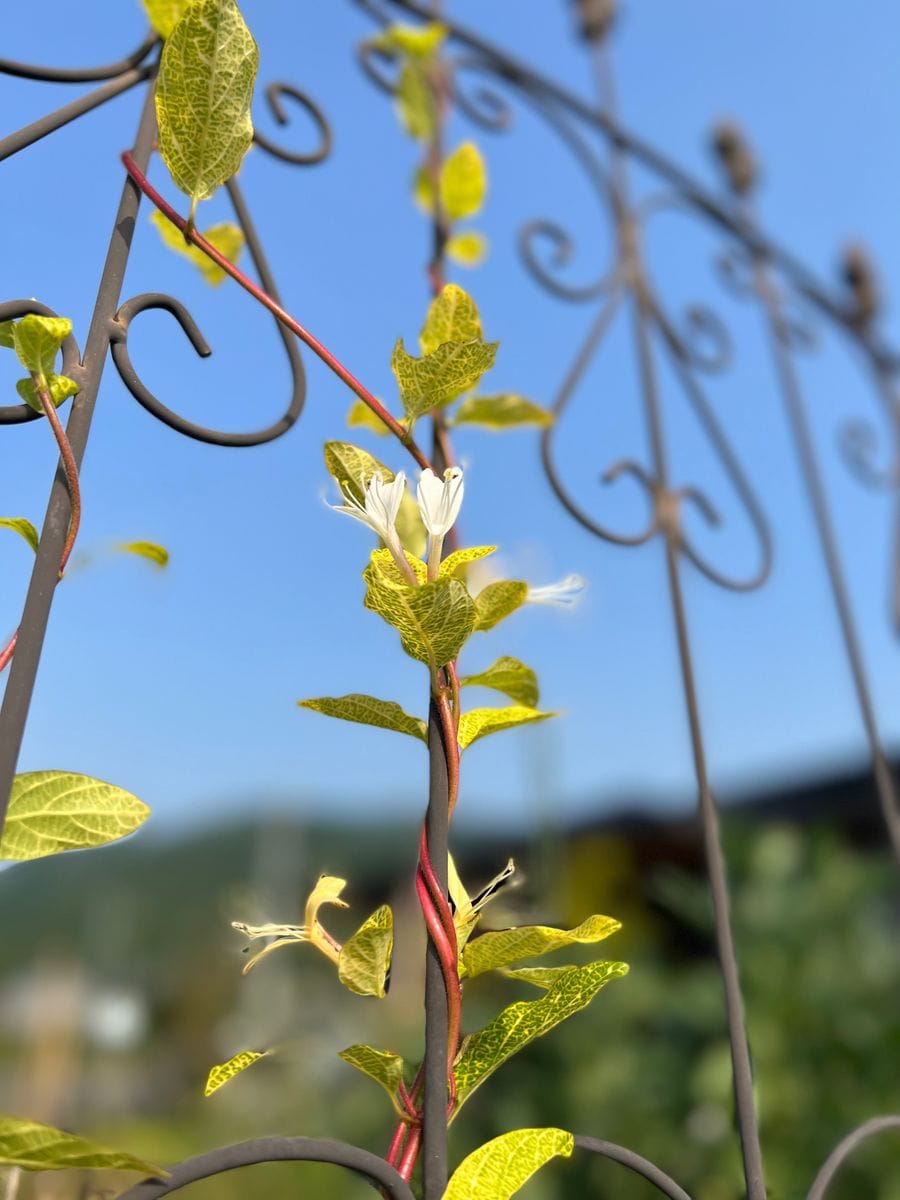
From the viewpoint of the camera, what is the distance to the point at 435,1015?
233 millimetres

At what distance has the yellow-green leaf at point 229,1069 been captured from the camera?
218 mm

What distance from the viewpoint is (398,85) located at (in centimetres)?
55

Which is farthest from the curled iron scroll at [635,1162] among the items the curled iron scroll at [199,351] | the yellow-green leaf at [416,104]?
the yellow-green leaf at [416,104]

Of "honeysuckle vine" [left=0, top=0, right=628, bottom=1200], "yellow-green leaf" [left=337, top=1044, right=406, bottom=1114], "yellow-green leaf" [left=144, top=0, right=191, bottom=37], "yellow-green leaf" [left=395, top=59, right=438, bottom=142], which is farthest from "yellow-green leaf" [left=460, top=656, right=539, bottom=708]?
"yellow-green leaf" [left=395, top=59, right=438, bottom=142]

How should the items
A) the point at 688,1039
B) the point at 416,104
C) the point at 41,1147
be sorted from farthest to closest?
1. the point at 688,1039
2. the point at 416,104
3. the point at 41,1147

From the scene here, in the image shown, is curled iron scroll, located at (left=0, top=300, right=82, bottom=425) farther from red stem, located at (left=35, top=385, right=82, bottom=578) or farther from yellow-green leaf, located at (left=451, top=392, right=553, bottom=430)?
yellow-green leaf, located at (left=451, top=392, right=553, bottom=430)

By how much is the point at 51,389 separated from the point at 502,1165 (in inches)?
8.7

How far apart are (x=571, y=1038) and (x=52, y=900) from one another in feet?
21.5

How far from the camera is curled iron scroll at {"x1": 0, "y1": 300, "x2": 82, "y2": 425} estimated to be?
0.81 feet

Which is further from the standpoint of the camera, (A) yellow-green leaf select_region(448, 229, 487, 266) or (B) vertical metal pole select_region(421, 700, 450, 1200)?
(A) yellow-green leaf select_region(448, 229, 487, 266)

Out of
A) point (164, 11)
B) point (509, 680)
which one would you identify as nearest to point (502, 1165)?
point (509, 680)

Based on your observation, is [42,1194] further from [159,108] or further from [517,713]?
[159,108]

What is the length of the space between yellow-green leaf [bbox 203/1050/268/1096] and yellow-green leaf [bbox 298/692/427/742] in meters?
0.09

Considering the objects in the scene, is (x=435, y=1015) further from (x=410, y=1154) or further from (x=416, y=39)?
(x=416, y=39)
